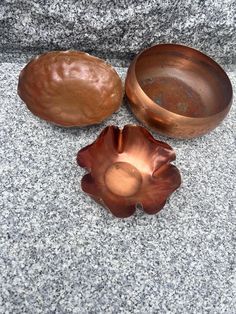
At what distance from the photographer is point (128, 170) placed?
0.96 metres

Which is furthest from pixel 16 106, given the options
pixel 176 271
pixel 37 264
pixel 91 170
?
pixel 176 271

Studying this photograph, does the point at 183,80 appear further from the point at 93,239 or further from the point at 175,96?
the point at 93,239

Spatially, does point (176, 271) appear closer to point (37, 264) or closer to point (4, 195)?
point (37, 264)

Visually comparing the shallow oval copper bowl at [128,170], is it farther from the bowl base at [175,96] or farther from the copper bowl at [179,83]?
the bowl base at [175,96]

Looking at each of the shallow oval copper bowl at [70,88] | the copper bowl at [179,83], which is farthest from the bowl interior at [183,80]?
the shallow oval copper bowl at [70,88]

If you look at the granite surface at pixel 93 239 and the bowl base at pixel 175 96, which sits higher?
the bowl base at pixel 175 96

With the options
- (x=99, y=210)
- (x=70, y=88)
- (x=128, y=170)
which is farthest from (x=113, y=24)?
(x=99, y=210)

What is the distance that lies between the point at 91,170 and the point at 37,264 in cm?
25

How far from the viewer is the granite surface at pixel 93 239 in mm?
768

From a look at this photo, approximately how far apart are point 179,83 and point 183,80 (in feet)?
0.06

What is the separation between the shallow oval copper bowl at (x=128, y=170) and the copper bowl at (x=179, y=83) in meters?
0.08

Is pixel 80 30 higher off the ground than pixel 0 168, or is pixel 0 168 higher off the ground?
pixel 80 30

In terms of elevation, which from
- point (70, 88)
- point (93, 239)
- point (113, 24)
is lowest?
point (93, 239)

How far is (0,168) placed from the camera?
3.00ft
